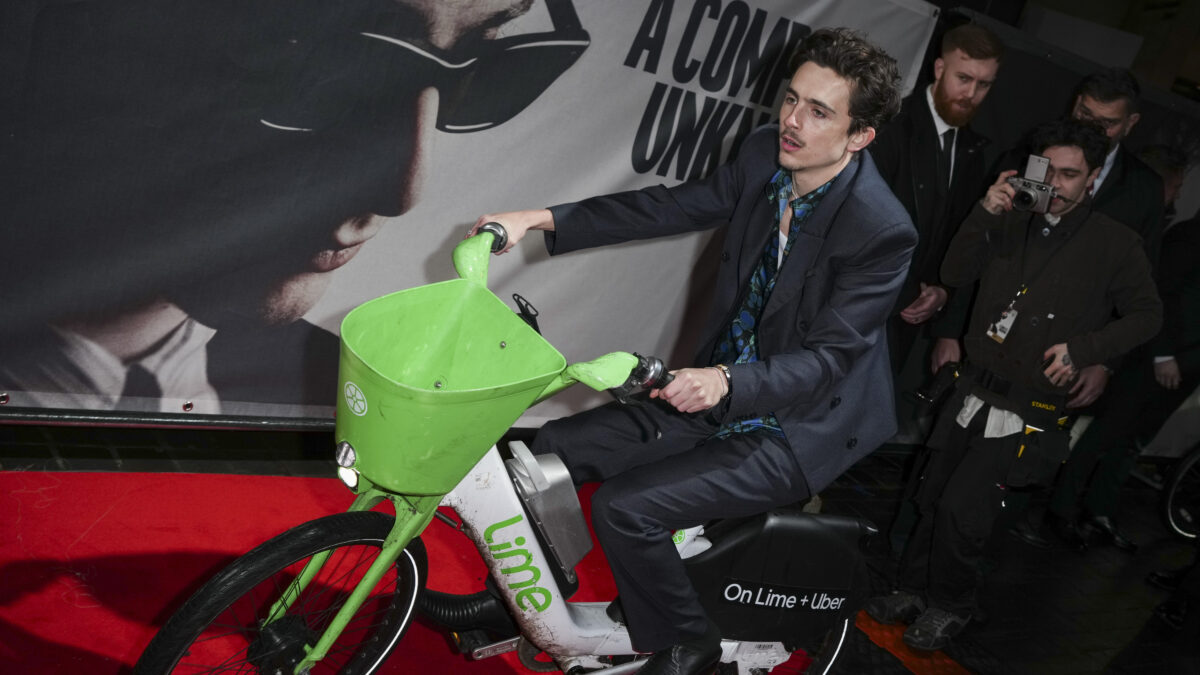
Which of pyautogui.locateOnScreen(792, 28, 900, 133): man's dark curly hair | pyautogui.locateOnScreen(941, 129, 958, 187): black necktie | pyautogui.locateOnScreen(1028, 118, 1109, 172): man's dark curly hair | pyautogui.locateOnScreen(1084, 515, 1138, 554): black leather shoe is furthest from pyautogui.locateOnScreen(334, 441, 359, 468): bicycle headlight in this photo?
pyautogui.locateOnScreen(1084, 515, 1138, 554): black leather shoe

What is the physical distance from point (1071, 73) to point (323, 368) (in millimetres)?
4625

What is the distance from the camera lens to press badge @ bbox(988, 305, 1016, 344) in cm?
400

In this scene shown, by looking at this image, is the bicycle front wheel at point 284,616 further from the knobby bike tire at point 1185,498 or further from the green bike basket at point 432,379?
the knobby bike tire at point 1185,498

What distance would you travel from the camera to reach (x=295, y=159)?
12.3 feet

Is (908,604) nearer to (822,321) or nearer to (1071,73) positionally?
(822,321)

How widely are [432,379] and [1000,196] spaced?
2.62 meters

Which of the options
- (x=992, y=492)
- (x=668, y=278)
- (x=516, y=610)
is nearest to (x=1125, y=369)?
(x=992, y=492)

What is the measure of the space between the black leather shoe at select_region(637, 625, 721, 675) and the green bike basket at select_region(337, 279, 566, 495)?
39.2 inches

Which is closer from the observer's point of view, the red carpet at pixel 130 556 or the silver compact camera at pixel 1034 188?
the red carpet at pixel 130 556

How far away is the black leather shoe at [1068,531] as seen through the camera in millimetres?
5715

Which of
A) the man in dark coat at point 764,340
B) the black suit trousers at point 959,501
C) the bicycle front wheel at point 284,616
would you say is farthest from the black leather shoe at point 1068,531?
the bicycle front wheel at point 284,616

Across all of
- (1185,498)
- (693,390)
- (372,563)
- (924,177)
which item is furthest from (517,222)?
(1185,498)

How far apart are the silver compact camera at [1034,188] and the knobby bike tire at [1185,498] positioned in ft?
11.7

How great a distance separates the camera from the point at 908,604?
168 inches
